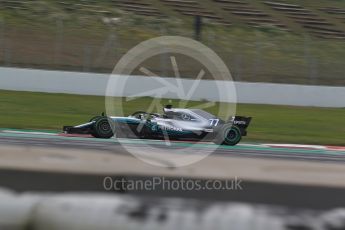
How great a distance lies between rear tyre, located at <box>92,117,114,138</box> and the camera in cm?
1327

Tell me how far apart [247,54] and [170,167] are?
23.2m

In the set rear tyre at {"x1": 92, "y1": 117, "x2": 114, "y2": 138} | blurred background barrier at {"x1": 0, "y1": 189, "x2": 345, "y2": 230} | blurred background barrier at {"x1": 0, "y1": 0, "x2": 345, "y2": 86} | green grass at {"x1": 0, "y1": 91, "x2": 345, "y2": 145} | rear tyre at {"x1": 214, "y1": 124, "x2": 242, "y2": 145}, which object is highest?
blurred background barrier at {"x1": 0, "y1": 0, "x2": 345, "y2": 86}

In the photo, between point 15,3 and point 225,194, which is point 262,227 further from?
point 15,3

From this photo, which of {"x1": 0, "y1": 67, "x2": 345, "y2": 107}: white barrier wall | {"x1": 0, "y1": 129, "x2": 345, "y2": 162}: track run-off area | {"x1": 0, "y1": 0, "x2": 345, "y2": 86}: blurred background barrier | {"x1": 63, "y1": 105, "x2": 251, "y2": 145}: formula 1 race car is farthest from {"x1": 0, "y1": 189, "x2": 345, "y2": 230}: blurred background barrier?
{"x1": 0, "y1": 0, "x2": 345, "y2": 86}: blurred background barrier

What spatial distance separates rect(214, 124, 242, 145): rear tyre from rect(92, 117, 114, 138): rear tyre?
222cm

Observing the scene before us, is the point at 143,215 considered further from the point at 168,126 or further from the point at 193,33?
the point at 193,33

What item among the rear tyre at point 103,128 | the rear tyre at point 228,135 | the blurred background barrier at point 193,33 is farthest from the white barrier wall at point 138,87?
the rear tyre at point 103,128

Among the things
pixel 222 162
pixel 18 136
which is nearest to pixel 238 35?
pixel 18 136

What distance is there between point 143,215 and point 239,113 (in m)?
17.2

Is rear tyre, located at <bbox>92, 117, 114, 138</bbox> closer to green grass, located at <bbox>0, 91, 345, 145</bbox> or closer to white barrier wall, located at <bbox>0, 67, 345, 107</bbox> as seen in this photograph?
green grass, located at <bbox>0, 91, 345, 145</bbox>

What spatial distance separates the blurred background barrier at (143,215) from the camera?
300cm

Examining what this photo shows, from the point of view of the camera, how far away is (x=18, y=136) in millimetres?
13836

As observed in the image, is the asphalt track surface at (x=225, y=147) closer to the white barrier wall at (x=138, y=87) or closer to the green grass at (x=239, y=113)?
the green grass at (x=239, y=113)

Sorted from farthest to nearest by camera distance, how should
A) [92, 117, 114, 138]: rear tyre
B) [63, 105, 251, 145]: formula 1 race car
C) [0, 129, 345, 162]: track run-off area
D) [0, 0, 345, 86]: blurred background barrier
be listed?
[0, 0, 345, 86]: blurred background barrier
[92, 117, 114, 138]: rear tyre
[63, 105, 251, 145]: formula 1 race car
[0, 129, 345, 162]: track run-off area
